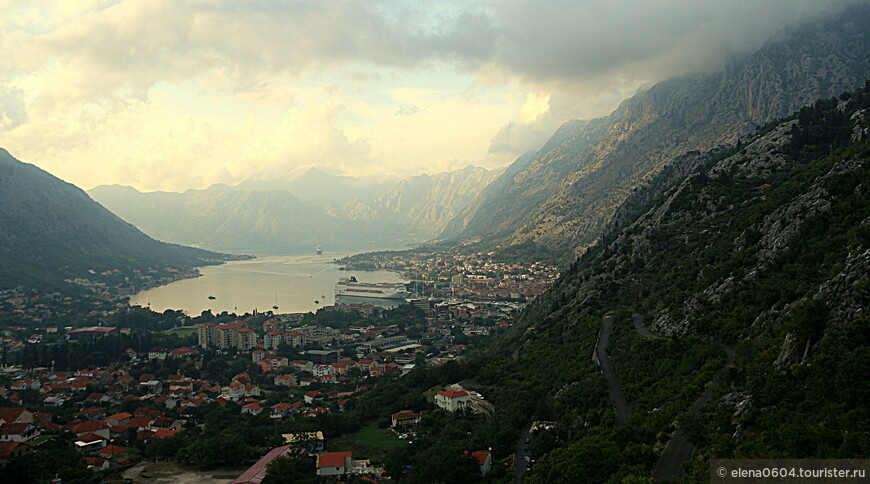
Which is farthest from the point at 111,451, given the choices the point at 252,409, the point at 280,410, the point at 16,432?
the point at 280,410

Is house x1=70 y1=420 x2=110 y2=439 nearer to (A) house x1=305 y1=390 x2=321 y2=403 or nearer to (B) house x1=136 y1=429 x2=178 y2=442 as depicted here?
(B) house x1=136 y1=429 x2=178 y2=442

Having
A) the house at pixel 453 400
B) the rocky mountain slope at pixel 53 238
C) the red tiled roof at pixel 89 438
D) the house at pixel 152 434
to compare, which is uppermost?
the rocky mountain slope at pixel 53 238

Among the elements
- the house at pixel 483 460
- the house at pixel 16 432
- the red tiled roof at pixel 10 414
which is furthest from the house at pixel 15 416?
the house at pixel 483 460

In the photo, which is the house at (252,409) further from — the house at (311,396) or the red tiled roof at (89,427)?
the red tiled roof at (89,427)

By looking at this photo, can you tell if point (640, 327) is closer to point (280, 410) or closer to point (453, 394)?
point (453, 394)

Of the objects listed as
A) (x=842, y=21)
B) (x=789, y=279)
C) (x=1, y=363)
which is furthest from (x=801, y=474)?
(x=842, y=21)

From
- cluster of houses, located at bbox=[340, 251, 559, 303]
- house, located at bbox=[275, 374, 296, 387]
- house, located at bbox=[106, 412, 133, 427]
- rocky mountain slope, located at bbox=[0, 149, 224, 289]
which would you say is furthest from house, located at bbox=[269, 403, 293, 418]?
rocky mountain slope, located at bbox=[0, 149, 224, 289]
